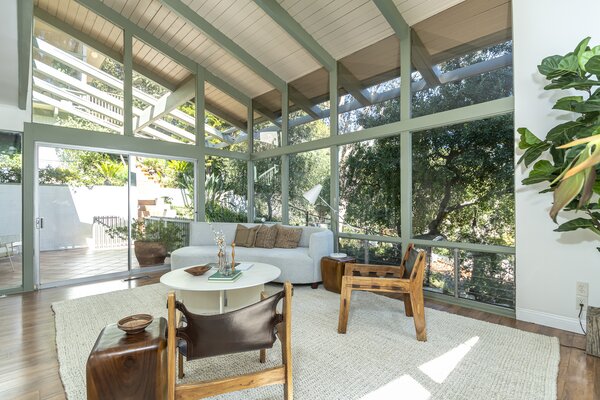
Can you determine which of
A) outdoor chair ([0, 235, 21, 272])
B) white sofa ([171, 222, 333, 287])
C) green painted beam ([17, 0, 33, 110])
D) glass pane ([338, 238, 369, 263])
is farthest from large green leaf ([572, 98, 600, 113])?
outdoor chair ([0, 235, 21, 272])

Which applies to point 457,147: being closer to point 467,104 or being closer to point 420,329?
point 467,104

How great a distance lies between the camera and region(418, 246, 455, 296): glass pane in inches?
136

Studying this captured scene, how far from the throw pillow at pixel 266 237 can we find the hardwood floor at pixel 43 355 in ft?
7.75

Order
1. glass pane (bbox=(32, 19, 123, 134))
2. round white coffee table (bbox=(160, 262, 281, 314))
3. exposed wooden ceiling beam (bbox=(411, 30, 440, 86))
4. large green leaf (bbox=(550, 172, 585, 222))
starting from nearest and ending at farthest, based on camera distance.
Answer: large green leaf (bbox=(550, 172, 585, 222)) → round white coffee table (bbox=(160, 262, 281, 314)) → exposed wooden ceiling beam (bbox=(411, 30, 440, 86)) → glass pane (bbox=(32, 19, 123, 134))

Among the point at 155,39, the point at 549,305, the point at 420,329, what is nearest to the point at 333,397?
the point at 420,329

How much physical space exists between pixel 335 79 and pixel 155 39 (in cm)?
326

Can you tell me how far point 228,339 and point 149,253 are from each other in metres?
4.21

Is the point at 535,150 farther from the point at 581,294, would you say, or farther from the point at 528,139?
the point at 581,294

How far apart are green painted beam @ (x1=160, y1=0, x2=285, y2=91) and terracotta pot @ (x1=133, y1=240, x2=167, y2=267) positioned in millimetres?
3540

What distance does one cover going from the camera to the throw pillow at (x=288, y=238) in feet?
14.9

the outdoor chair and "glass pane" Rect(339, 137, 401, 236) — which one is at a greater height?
"glass pane" Rect(339, 137, 401, 236)

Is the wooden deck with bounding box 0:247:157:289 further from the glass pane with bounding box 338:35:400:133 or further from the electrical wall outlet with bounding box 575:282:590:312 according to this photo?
the electrical wall outlet with bounding box 575:282:590:312

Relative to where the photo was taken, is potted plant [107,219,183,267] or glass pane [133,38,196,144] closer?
potted plant [107,219,183,267]

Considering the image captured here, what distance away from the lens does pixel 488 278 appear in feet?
10.5
